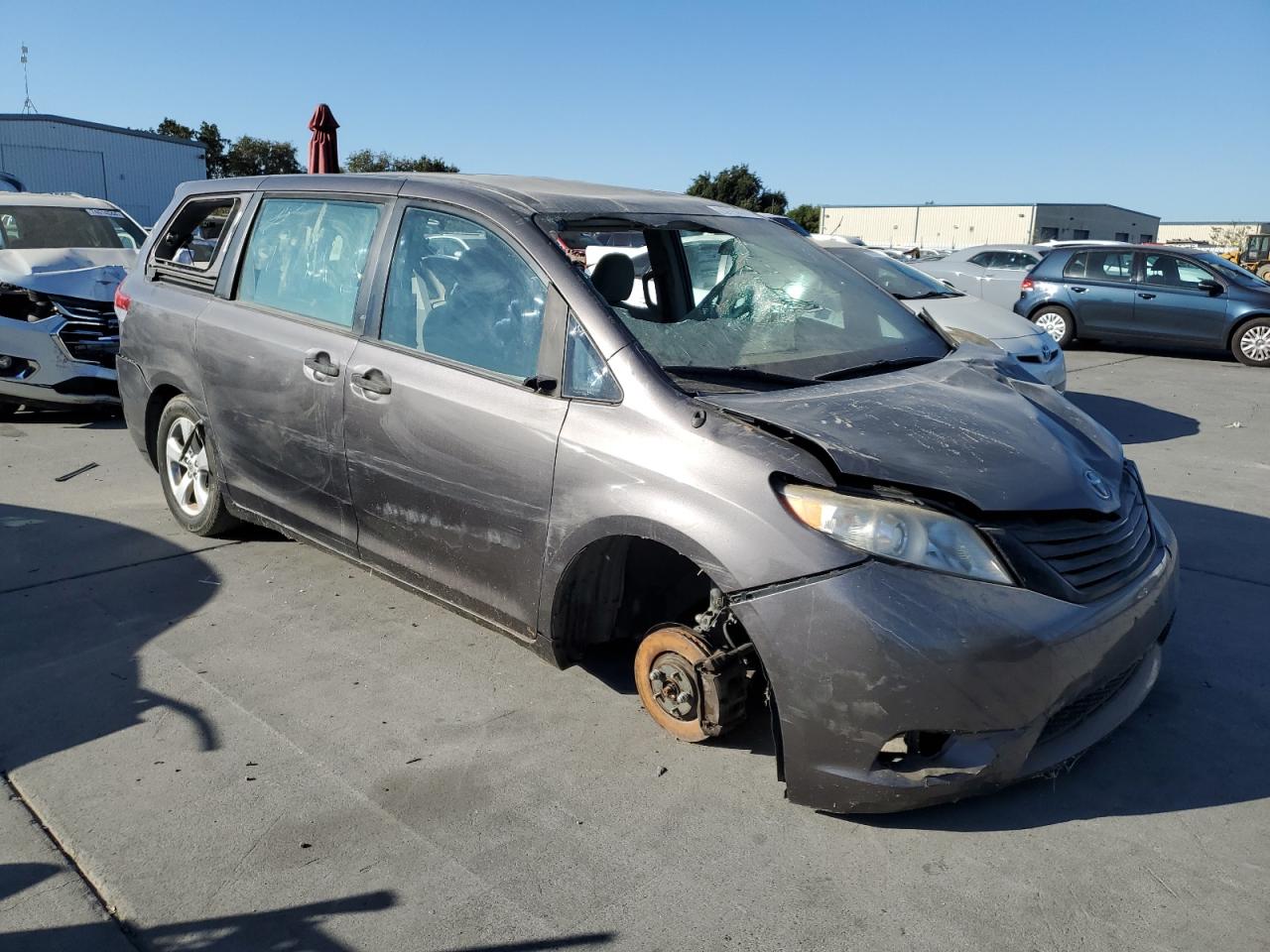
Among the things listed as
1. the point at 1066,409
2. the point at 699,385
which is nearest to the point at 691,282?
the point at 699,385

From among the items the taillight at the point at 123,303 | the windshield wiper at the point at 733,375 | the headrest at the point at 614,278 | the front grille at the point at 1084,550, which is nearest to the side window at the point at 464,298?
the headrest at the point at 614,278

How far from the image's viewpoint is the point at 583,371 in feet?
10.7

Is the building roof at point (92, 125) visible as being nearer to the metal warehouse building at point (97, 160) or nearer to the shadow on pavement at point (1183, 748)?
the metal warehouse building at point (97, 160)

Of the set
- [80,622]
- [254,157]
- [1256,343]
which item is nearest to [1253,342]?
[1256,343]

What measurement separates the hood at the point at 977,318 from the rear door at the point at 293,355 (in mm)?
5444

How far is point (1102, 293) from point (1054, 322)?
29.2 inches

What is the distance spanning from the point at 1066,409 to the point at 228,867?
10.4 feet

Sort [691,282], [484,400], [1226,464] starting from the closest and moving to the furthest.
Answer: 1. [484,400]
2. [691,282]
3. [1226,464]

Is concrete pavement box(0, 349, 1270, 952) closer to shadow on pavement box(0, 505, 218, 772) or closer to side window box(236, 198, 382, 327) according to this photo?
shadow on pavement box(0, 505, 218, 772)

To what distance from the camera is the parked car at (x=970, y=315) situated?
331 inches

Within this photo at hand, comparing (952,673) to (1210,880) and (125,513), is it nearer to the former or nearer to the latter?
(1210,880)

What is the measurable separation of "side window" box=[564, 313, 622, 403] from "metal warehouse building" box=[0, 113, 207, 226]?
31415 mm

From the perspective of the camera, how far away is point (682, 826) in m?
2.89

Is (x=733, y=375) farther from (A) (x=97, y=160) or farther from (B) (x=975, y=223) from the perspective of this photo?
(B) (x=975, y=223)
